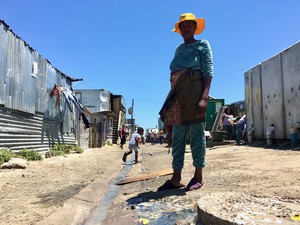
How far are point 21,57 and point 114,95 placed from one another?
30199 mm

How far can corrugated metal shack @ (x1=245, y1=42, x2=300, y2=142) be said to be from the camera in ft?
28.7

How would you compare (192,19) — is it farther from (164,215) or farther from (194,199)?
(164,215)

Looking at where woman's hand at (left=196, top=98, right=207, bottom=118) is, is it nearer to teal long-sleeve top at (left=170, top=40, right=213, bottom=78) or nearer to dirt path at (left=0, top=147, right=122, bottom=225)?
teal long-sleeve top at (left=170, top=40, right=213, bottom=78)

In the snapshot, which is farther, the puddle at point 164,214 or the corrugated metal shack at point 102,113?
the corrugated metal shack at point 102,113

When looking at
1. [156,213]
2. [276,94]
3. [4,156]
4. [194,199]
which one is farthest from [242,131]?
[156,213]

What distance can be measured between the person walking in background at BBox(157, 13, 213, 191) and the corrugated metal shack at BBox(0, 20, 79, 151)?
22.5ft

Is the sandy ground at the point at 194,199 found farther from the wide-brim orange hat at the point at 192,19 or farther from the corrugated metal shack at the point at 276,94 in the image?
the corrugated metal shack at the point at 276,94

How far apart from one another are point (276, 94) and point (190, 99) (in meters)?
7.22

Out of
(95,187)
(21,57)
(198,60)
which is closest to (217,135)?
(21,57)

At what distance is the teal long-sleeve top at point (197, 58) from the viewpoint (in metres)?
3.59

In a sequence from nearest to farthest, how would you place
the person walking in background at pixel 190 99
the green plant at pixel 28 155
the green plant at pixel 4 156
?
the person walking in background at pixel 190 99 → the green plant at pixel 4 156 → the green plant at pixel 28 155

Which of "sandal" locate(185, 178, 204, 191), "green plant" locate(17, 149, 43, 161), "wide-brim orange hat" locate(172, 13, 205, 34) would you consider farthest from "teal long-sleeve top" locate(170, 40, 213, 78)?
"green plant" locate(17, 149, 43, 161)

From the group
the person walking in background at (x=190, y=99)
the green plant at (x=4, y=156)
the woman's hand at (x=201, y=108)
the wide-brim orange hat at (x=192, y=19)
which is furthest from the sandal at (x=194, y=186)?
the green plant at (x=4, y=156)

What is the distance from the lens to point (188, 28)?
12.5 ft
